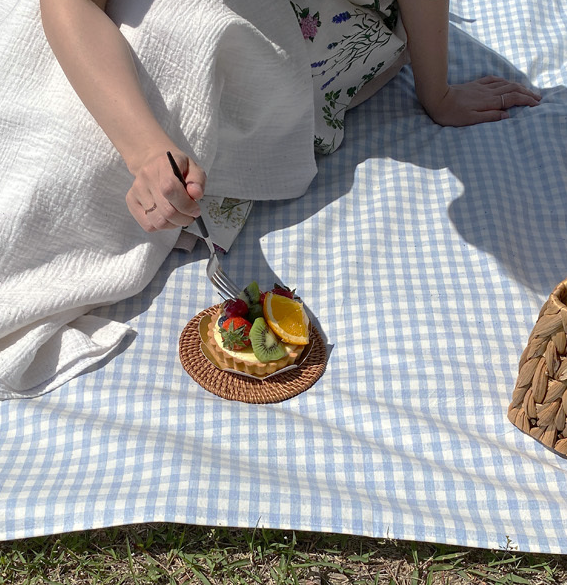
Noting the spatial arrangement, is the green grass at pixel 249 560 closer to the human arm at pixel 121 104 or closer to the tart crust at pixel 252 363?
the tart crust at pixel 252 363

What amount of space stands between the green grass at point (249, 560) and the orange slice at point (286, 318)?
336 mm

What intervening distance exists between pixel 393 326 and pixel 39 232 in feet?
2.36

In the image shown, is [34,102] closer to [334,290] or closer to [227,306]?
[227,306]

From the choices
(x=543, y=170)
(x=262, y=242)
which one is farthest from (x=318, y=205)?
(x=543, y=170)

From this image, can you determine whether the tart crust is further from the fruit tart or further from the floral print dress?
the floral print dress

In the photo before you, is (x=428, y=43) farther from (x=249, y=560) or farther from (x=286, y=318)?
(x=249, y=560)

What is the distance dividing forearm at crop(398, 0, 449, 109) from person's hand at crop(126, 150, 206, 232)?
0.85m

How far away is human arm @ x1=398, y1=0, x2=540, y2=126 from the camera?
5.45 ft

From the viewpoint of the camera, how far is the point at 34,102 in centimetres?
133

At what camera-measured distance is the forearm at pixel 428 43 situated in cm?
163

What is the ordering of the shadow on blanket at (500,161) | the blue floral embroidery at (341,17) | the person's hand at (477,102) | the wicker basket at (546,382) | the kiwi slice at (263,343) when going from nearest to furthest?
the wicker basket at (546,382) < the kiwi slice at (263,343) < the shadow on blanket at (500,161) < the blue floral embroidery at (341,17) < the person's hand at (477,102)

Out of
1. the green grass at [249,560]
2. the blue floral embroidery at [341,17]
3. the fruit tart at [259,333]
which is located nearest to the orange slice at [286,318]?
the fruit tart at [259,333]

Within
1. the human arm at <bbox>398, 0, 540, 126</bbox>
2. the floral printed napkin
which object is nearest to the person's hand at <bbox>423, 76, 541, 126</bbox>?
the human arm at <bbox>398, 0, 540, 126</bbox>

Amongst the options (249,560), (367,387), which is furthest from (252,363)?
(249,560)
